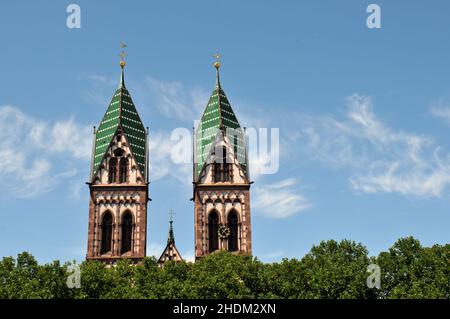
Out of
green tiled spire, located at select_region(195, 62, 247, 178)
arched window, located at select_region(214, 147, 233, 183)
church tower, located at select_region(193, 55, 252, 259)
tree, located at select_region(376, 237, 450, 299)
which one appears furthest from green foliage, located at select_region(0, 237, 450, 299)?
green tiled spire, located at select_region(195, 62, 247, 178)

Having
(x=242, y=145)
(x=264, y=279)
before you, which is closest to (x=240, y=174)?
(x=242, y=145)

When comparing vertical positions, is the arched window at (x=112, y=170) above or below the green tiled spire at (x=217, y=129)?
below

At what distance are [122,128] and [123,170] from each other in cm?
436

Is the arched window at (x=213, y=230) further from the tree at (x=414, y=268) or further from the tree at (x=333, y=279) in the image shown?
the tree at (x=414, y=268)

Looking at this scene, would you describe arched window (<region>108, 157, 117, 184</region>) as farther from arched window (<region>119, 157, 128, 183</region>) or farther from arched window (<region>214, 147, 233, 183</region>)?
arched window (<region>214, 147, 233, 183</region>)

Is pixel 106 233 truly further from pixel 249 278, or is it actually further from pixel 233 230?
pixel 249 278

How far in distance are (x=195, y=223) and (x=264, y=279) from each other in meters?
17.3

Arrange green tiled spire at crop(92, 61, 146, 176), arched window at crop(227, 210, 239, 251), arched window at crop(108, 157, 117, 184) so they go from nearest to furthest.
Result: 1. arched window at crop(227, 210, 239, 251)
2. arched window at crop(108, 157, 117, 184)
3. green tiled spire at crop(92, 61, 146, 176)

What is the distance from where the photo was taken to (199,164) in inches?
2379

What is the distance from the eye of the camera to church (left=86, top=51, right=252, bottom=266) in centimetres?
5697

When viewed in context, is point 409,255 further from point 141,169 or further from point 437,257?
point 141,169

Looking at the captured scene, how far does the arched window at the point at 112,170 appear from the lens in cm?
5944

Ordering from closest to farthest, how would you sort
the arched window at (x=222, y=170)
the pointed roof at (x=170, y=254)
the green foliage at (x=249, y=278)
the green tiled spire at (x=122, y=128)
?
the green foliage at (x=249, y=278) → the pointed roof at (x=170, y=254) → the arched window at (x=222, y=170) → the green tiled spire at (x=122, y=128)

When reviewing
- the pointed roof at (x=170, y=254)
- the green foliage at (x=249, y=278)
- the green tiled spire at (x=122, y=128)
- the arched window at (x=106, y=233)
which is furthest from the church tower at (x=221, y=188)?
the green foliage at (x=249, y=278)
